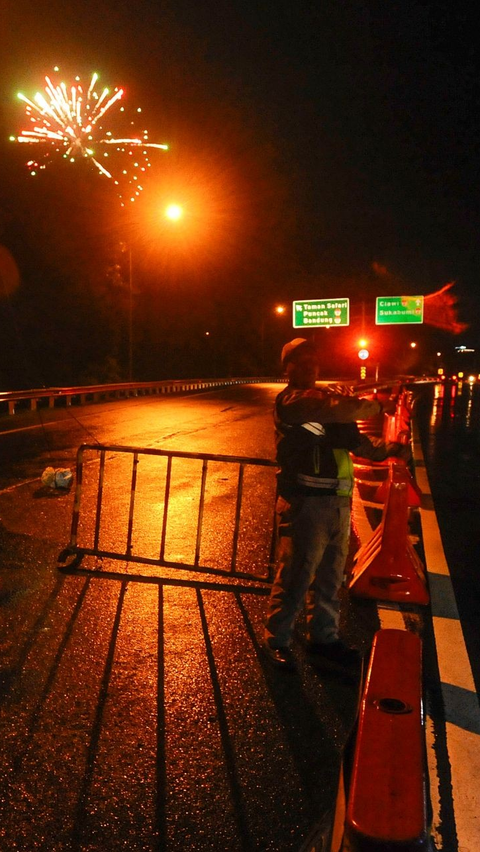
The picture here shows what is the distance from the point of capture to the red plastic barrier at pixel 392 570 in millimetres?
5957

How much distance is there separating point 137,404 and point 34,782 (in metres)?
26.5

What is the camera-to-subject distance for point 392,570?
6004 millimetres

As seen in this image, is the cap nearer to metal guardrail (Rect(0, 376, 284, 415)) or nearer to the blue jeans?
the blue jeans

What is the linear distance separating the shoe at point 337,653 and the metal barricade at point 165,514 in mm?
1461

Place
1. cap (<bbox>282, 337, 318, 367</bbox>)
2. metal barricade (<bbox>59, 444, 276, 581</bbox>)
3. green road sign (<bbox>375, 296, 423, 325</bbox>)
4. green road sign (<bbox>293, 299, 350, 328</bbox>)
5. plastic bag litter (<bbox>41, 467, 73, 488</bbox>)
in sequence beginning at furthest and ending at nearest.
→ green road sign (<bbox>375, 296, 423, 325</bbox>) → green road sign (<bbox>293, 299, 350, 328</bbox>) → plastic bag litter (<bbox>41, 467, 73, 488</bbox>) → metal barricade (<bbox>59, 444, 276, 581</bbox>) → cap (<bbox>282, 337, 318, 367</bbox>)

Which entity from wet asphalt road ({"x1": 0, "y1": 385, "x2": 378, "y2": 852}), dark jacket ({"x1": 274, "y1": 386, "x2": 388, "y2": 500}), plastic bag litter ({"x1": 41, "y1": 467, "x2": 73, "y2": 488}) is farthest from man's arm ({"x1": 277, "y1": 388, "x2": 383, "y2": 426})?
plastic bag litter ({"x1": 41, "y1": 467, "x2": 73, "y2": 488})

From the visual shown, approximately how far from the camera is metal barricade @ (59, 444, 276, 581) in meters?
6.58

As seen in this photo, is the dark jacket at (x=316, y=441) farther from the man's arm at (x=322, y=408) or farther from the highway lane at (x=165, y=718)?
the highway lane at (x=165, y=718)

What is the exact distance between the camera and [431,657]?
4832mm

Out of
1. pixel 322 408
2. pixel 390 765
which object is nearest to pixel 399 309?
pixel 322 408

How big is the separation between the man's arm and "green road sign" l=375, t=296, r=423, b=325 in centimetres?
4018

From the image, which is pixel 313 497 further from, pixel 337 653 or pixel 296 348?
pixel 337 653

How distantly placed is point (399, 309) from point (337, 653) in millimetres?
41049

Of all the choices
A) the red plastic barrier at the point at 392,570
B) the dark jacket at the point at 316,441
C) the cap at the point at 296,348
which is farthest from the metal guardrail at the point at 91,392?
the dark jacket at the point at 316,441
